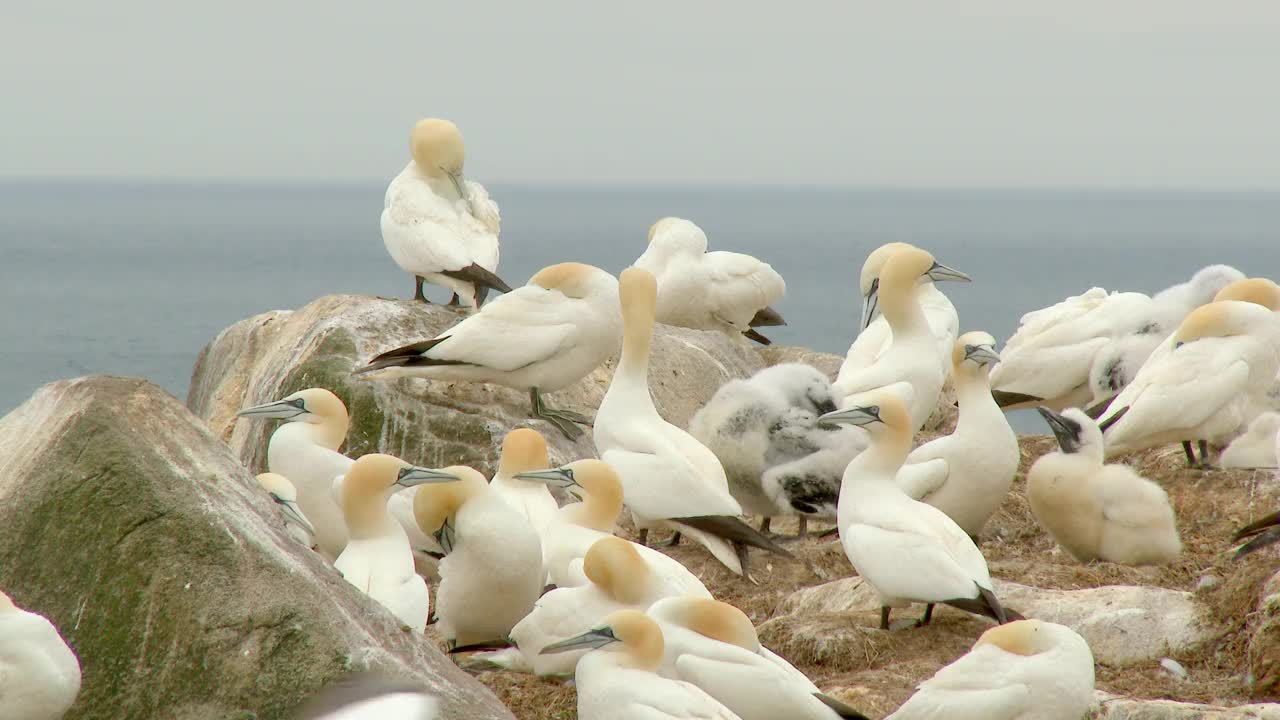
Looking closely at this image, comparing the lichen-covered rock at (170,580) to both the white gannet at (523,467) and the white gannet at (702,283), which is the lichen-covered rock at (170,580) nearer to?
the white gannet at (523,467)

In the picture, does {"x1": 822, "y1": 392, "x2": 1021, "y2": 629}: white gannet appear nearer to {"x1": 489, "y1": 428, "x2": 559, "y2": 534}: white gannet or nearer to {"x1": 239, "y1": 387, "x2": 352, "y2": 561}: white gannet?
{"x1": 489, "y1": 428, "x2": 559, "y2": 534}: white gannet

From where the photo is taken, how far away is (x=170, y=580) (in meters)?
3.99

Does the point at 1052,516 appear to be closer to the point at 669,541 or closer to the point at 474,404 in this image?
the point at 669,541

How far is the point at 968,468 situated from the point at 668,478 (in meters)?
1.21

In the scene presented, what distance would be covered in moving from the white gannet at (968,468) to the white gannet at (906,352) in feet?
2.63

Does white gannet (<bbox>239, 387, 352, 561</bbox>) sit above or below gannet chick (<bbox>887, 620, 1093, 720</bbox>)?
below

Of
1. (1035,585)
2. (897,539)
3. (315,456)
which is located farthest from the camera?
(315,456)

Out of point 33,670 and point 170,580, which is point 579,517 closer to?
point 170,580

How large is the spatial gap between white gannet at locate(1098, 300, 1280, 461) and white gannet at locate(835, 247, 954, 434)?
0.81m

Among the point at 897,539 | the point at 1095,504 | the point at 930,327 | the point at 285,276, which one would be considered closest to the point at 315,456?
the point at 897,539

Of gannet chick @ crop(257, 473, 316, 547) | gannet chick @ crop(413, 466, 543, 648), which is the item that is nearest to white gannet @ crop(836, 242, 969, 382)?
gannet chick @ crop(413, 466, 543, 648)

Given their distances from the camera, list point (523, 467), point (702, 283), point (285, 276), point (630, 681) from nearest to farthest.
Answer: point (630, 681) < point (523, 467) < point (702, 283) < point (285, 276)

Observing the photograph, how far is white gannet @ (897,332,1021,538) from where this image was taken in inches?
265

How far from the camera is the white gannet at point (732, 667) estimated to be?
14.6ft
